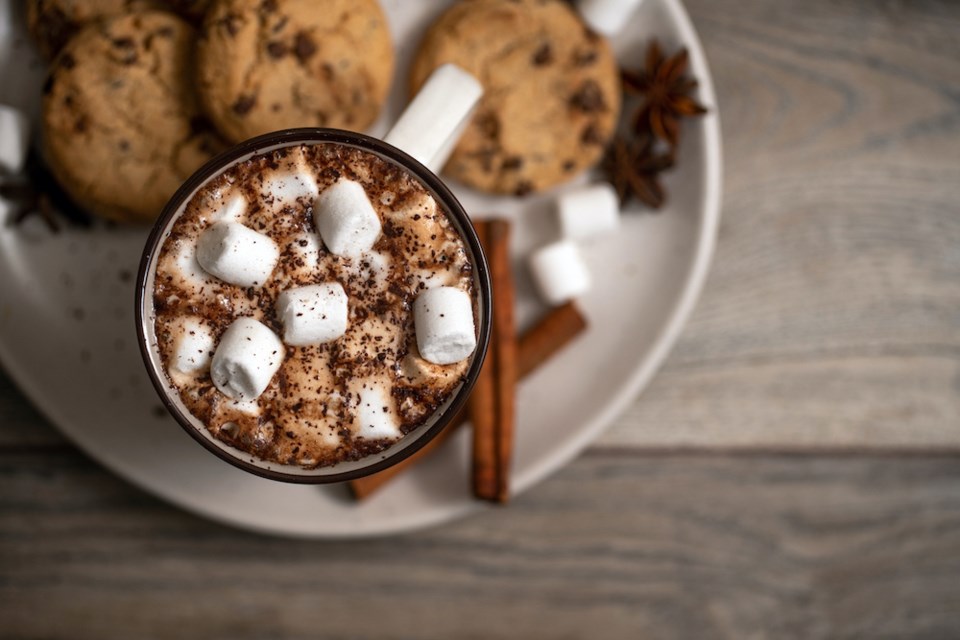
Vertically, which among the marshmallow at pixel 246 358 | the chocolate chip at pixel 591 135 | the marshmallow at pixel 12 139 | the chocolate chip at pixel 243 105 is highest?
the marshmallow at pixel 12 139

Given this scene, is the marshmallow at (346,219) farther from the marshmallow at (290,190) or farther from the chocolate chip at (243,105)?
the chocolate chip at (243,105)

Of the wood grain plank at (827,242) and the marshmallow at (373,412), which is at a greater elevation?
the marshmallow at (373,412)

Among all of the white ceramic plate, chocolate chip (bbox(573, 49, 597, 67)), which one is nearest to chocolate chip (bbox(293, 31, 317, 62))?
the white ceramic plate

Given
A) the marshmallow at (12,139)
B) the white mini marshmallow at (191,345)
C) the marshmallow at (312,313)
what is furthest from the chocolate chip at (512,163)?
the marshmallow at (12,139)

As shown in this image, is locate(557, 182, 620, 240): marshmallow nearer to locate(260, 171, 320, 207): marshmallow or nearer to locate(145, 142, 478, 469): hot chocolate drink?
locate(145, 142, 478, 469): hot chocolate drink

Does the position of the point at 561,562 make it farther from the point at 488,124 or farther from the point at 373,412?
the point at 488,124

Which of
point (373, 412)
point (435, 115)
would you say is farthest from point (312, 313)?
point (435, 115)
